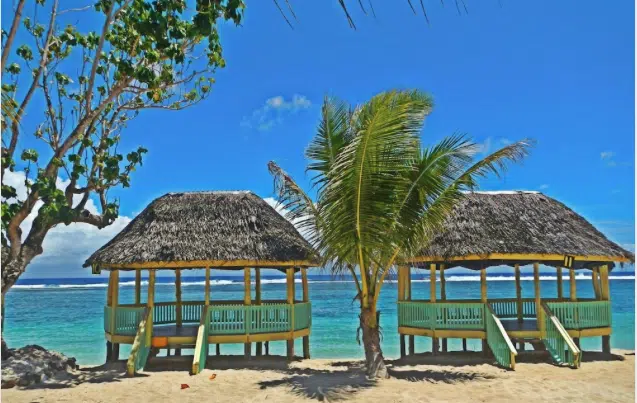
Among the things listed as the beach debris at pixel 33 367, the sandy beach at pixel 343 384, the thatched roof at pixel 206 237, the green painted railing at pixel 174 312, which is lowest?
the sandy beach at pixel 343 384

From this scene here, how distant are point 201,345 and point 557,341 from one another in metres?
6.37

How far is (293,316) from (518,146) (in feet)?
17.5

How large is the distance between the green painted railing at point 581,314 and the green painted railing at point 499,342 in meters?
1.25

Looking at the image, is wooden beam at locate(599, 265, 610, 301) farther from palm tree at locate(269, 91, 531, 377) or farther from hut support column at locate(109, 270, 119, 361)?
hut support column at locate(109, 270, 119, 361)

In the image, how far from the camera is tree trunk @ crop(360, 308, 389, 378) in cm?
1067

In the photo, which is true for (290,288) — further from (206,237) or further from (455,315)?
(455,315)

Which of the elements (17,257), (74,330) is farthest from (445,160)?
(74,330)

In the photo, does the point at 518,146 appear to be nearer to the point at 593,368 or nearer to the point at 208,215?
the point at 593,368

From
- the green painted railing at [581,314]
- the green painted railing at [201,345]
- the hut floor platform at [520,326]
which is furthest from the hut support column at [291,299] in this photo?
the green painted railing at [581,314]

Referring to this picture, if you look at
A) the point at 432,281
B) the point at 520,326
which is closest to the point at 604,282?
the point at 520,326

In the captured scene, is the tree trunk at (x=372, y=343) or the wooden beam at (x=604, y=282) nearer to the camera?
the tree trunk at (x=372, y=343)

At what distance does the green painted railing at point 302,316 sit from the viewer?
13070 mm

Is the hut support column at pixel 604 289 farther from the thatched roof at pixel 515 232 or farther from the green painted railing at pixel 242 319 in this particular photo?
the green painted railing at pixel 242 319

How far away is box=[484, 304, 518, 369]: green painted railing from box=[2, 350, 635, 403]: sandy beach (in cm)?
20
